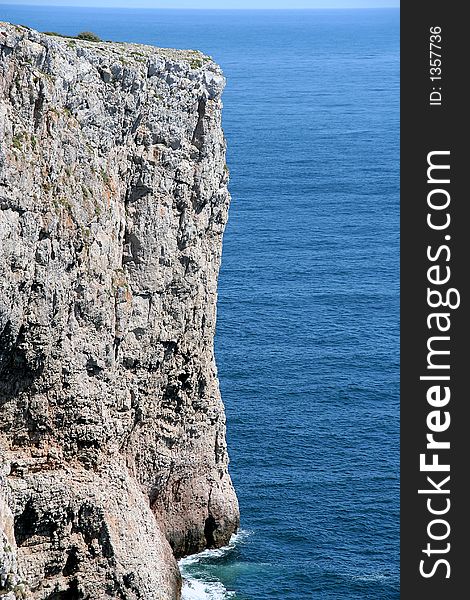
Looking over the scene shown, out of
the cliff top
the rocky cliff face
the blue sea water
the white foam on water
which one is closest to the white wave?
the white foam on water

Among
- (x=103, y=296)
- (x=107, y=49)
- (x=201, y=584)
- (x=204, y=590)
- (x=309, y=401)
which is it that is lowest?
(x=204, y=590)

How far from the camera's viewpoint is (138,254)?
75.2 m

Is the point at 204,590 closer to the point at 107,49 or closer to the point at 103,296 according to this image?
the point at 103,296

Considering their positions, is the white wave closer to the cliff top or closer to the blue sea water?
the blue sea water

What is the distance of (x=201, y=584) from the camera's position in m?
82.2

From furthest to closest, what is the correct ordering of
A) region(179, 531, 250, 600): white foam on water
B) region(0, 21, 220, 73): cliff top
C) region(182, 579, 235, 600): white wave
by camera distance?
region(179, 531, 250, 600): white foam on water
region(182, 579, 235, 600): white wave
region(0, 21, 220, 73): cliff top

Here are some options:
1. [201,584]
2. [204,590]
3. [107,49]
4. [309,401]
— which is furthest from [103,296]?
[309,401]

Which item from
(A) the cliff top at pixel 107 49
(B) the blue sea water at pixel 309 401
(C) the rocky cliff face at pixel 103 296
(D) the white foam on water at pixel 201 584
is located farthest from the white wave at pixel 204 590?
(A) the cliff top at pixel 107 49

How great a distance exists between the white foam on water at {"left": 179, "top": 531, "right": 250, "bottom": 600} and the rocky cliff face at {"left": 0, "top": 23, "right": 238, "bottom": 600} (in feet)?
4.96

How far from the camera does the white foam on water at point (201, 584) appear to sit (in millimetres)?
80562

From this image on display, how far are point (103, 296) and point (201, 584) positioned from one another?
73.9 ft

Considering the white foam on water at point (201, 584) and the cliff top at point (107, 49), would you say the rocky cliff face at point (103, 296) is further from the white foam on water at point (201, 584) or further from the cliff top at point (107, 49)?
the white foam on water at point (201, 584)

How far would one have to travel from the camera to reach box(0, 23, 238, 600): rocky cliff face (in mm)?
64312

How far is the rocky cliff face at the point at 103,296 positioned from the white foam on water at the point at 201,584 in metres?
1.51
